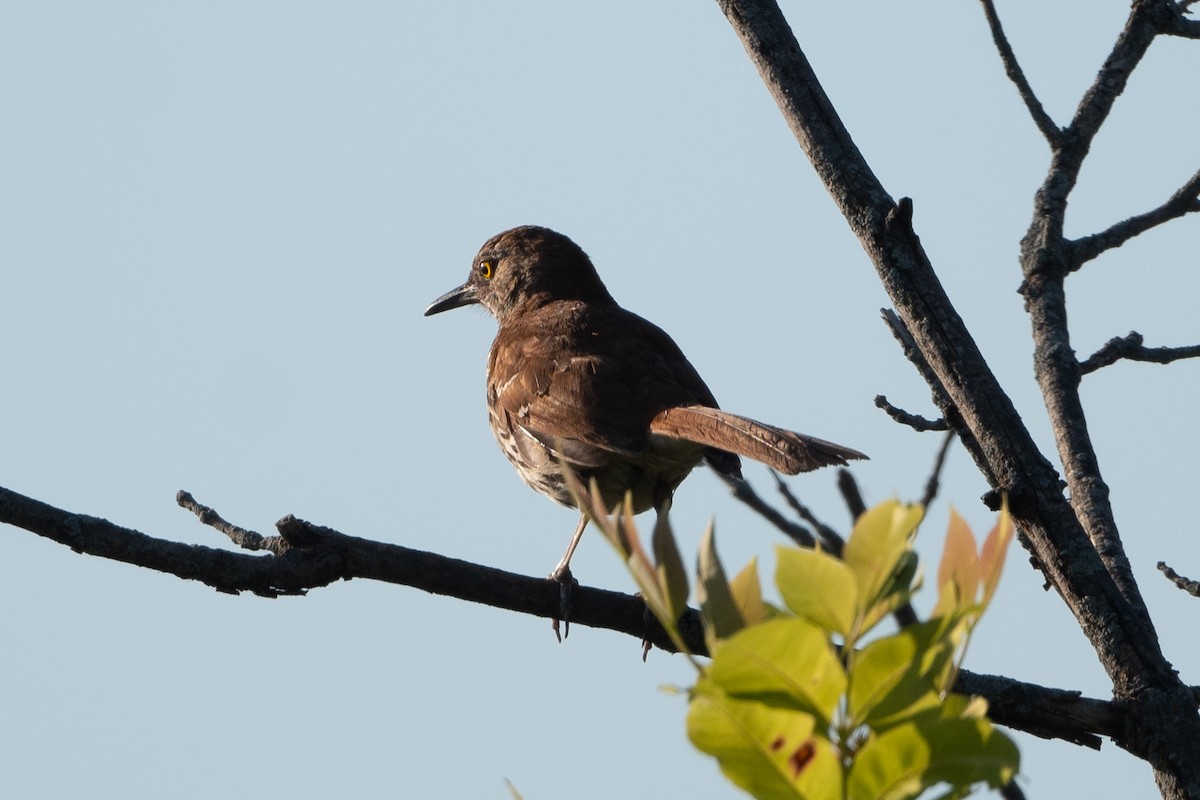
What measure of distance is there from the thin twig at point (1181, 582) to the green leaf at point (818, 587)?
3.29m

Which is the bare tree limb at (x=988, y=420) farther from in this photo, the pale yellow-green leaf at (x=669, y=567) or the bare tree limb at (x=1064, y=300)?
the pale yellow-green leaf at (x=669, y=567)

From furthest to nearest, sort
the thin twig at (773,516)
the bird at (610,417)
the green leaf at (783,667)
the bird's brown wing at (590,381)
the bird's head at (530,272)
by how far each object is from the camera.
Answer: the bird's head at (530,272) < the bird's brown wing at (590,381) < the bird at (610,417) < the thin twig at (773,516) < the green leaf at (783,667)

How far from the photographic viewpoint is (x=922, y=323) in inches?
126

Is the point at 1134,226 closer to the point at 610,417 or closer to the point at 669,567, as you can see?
the point at 610,417

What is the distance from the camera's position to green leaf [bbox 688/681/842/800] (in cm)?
91

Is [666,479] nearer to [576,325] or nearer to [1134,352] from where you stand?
[576,325]

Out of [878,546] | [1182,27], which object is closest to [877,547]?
[878,546]

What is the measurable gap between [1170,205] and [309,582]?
306 cm

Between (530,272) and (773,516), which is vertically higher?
(530,272)

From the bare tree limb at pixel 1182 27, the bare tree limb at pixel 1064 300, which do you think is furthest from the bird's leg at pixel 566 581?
the bare tree limb at pixel 1182 27

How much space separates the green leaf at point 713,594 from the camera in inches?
37.0

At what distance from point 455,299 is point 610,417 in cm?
361

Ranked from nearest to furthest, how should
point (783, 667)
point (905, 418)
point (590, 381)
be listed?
1. point (783, 667)
2. point (905, 418)
3. point (590, 381)

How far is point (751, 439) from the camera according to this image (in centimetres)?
421
